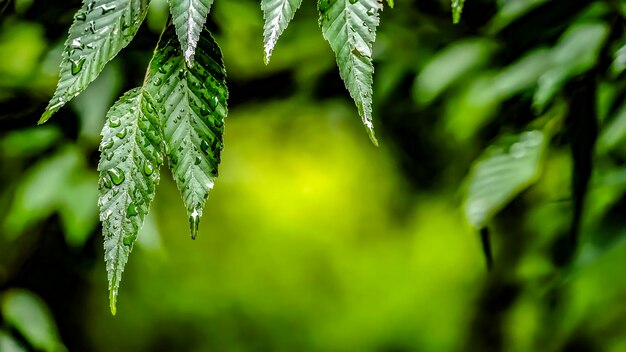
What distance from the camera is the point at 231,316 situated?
1.03m

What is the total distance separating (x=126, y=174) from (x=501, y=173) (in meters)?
0.41

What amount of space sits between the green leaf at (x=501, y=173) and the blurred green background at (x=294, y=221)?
140 mm

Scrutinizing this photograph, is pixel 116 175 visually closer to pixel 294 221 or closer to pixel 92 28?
pixel 92 28

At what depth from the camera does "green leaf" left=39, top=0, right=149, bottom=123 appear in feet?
1.18

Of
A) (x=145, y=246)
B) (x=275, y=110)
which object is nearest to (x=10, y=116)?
(x=145, y=246)

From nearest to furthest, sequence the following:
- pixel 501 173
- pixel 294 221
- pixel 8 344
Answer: pixel 501 173 < pixel 8 344 < pixel 294 221

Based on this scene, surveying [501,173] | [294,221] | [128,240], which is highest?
[128,240]

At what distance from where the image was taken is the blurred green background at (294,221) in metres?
0.86

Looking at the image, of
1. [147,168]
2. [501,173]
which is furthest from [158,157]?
[501,173]

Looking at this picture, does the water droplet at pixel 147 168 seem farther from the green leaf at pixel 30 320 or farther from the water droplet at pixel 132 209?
the green leaf at pixel 30 320

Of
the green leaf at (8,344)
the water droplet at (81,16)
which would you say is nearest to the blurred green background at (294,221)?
the green leaf at (8,344)

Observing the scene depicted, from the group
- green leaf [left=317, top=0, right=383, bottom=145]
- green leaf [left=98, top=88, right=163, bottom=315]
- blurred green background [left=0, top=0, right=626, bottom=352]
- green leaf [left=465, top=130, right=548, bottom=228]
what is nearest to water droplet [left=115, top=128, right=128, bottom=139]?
green leaf [left=98, top=88, right=163, bottom=315]

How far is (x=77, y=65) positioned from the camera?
0.36 m

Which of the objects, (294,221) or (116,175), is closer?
(116,175)
